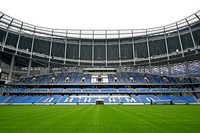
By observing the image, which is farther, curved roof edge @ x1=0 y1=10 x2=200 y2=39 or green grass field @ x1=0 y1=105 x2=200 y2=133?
curved roof edge @ x1=0 y1=10 x2=200 y2=39

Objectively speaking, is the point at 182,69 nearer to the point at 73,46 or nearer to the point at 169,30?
the point at 169,30

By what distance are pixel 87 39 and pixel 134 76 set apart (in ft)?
82.4

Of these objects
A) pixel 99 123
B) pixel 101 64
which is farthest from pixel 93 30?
pixel 99 123

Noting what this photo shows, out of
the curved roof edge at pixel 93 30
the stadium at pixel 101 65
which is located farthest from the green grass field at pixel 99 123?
the curved roof edge at pixel 93 30

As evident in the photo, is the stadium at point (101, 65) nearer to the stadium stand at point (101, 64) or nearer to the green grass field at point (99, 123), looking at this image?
the stadium stand at point (101, 64)

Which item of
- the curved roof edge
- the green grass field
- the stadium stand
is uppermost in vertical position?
the curved roof edge

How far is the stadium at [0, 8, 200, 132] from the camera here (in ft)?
130

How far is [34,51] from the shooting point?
4909 centimetres

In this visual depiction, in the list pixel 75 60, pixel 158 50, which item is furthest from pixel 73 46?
pixel 158 50

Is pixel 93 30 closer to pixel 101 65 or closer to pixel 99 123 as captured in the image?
pixel 101 65

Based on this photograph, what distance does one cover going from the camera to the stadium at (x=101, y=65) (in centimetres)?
3972

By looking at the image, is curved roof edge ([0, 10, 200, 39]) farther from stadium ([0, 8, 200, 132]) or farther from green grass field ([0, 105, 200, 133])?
green grass field ([0, 105, 200, 133])

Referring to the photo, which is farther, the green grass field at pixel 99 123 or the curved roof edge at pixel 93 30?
the curved roof edge at pixel 93 30

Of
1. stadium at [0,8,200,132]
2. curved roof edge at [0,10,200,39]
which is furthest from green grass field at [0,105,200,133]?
curved roof edge at [0,10,200,39]
